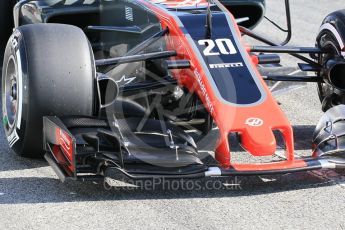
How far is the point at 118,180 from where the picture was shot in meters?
5.03

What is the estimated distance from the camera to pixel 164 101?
19.4ft

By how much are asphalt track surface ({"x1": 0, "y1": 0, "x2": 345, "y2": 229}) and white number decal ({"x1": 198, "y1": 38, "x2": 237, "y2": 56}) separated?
0.83m

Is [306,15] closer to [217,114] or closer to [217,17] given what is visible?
[217,17]

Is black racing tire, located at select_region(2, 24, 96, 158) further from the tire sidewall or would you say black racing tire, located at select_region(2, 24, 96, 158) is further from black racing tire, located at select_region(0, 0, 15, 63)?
black racing tire, located at select_region(0, 0, 15, 63)

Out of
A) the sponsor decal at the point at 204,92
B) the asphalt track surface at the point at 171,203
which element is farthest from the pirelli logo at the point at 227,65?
the asphalt track surface at the point at 171,203

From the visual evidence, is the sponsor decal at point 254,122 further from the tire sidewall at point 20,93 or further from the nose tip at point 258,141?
the tire sidewall at point 20,93

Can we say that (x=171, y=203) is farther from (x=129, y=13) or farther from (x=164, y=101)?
(x=129, y=13)

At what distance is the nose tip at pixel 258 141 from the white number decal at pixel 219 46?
0.67 meters

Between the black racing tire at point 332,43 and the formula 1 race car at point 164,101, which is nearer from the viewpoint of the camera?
the formula 1 race car at point 164,101

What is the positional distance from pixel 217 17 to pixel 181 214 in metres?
1.61

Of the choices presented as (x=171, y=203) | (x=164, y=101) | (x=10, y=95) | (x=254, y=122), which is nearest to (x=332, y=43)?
(x=164, y=101)

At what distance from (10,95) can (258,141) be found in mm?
1772

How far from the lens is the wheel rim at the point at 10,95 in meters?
5.50

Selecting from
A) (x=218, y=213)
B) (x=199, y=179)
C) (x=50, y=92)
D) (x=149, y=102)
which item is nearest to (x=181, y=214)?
(x=218, y=213)
